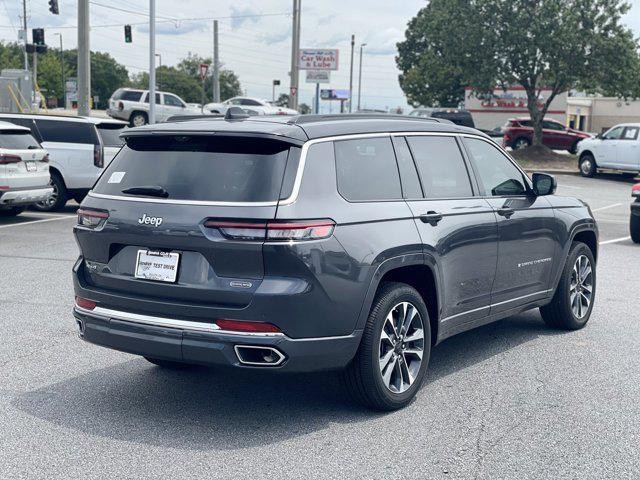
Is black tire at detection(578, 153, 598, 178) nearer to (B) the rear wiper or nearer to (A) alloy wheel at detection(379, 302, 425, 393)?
(A) alloy wheel at detection(379, 302, 425, 393)

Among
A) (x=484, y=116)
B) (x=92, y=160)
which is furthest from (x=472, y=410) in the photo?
(x=484, y=116)

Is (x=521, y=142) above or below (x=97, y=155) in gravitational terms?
below

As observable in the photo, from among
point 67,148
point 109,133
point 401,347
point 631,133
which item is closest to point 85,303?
point 401,347

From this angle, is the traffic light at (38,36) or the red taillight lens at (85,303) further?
the traffic light at (38,36)

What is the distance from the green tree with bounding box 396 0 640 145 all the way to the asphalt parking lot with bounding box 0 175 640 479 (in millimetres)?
30154

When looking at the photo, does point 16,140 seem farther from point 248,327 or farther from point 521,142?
point 521,142

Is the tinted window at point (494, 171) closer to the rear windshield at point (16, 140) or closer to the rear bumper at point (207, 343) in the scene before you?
→ the rear bumper at point (207, 343)

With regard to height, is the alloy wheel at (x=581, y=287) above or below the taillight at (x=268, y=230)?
below

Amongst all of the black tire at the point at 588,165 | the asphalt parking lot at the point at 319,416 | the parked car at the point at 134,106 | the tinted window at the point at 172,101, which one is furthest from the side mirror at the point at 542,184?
the tinted window at the point at 172,101

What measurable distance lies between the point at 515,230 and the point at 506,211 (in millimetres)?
189

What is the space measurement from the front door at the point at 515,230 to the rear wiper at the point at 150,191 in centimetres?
245

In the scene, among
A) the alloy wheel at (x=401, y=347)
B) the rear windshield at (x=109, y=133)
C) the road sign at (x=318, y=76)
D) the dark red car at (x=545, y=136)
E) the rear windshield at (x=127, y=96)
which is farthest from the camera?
the road sign at (x=318, y=76)

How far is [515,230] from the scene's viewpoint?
6.56 meters

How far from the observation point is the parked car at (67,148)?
660 inches
